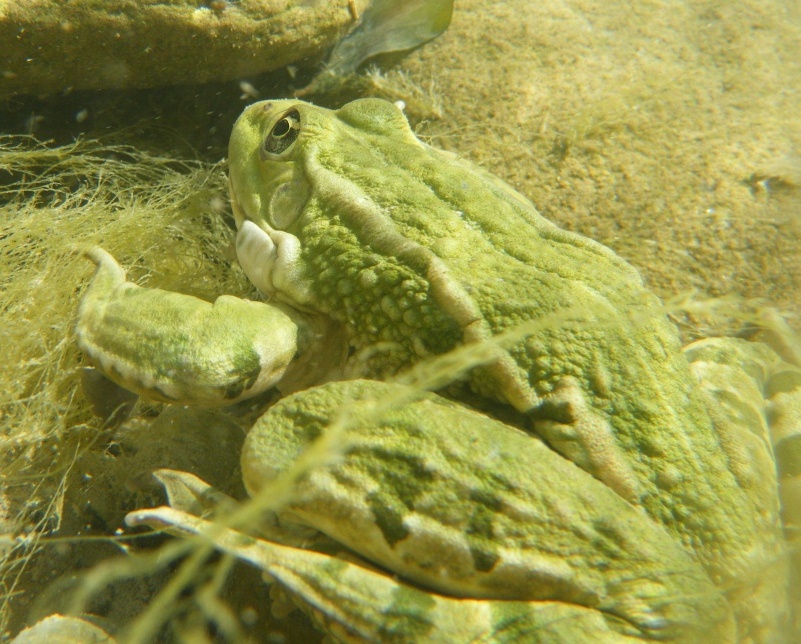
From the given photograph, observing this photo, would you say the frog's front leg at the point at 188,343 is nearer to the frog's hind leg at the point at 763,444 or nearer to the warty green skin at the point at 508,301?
the warty green skin at the point at 508,301

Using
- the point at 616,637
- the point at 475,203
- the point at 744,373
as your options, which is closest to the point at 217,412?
the point at 475,203

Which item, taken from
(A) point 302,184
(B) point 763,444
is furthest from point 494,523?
(A) point 302,184

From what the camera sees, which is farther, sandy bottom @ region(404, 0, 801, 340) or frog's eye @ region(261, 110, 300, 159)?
sandy bottom @ region(404, 0, 801, 340)

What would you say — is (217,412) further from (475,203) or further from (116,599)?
(475,203)

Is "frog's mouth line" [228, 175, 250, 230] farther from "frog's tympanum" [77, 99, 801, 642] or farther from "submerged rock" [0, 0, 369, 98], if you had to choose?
"submerged rock" [0, 0, 369, 98]

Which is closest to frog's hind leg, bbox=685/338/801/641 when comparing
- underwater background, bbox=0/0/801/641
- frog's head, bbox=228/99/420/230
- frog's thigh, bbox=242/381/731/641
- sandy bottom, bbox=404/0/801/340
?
frog's thigh, bbox=242/381/731/641

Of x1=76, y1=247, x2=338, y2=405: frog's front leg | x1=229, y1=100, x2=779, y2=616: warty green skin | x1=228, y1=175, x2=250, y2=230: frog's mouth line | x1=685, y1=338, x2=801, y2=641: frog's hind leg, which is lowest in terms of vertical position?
x1=76, y1=247, x2=338, y2=405: frog's front leg

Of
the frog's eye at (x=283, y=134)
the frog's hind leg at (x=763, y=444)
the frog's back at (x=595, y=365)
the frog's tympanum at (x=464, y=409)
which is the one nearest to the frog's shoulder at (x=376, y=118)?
the frog's tympanum at (x=464, y=409)
